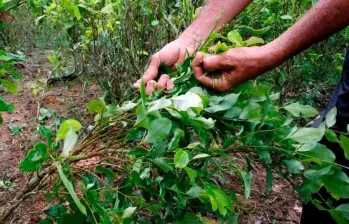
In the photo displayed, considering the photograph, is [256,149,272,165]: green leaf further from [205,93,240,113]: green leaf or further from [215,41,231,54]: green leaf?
[215,41,231,54]: green leaf

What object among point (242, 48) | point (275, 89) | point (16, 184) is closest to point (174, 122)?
point (242, 48)

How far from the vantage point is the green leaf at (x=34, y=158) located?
0.85 m

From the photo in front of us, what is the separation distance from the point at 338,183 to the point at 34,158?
0.78 m

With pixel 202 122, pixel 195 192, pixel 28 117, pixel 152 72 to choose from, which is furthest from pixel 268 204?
pixel 28 117

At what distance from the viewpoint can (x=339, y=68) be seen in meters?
2.88

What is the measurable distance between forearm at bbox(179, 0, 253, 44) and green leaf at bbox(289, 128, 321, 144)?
2.13ft

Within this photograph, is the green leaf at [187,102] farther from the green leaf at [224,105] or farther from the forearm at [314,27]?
the forearm at [314,27]

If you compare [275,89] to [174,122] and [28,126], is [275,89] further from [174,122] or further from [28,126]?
[174,122]

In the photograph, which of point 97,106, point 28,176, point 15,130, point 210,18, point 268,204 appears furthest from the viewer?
point 15,130

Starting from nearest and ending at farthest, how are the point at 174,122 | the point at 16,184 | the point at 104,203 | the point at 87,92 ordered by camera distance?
1. the point at 174,122
2. the point at 104,203
3. the point at 16,184
4. the point at 87,92

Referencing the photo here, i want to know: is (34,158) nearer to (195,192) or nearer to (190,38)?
(195,192)

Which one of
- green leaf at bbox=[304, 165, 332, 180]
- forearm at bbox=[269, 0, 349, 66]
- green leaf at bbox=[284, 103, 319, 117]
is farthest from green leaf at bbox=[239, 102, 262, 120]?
forearm at bbox=[269, 0, 349, 66]

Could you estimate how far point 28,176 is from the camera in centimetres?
176

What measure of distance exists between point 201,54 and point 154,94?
19 centimetres
